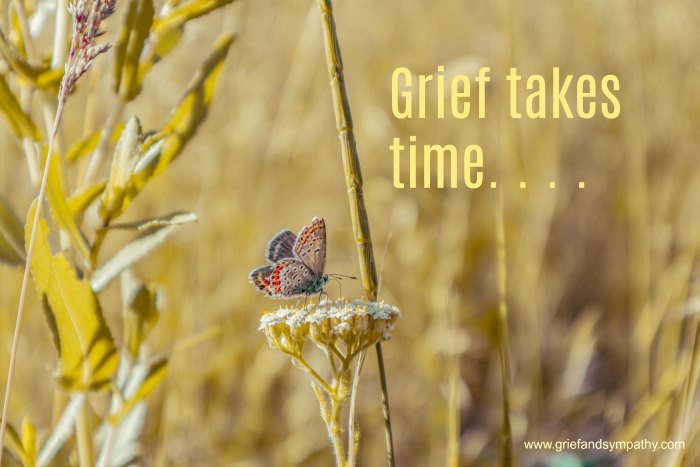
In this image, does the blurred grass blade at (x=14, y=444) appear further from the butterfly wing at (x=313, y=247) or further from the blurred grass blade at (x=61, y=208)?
the butterfly wing at (x=313, y=247)

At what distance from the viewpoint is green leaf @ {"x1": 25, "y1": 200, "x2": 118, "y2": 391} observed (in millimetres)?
688

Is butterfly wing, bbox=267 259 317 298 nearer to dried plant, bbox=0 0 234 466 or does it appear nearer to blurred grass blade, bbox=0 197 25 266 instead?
dried plant, bbox=0 0 234 466

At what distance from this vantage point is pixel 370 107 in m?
2.07

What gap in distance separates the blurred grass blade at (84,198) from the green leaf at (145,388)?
0.18 metres

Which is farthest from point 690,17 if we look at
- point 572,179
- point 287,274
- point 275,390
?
point 287,274

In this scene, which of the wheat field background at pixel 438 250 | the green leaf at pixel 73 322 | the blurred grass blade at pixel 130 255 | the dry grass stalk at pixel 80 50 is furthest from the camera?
Result: the wheat field background at pixel 438 250

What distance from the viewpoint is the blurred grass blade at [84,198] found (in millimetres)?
781

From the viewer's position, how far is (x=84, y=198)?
0.79 metres

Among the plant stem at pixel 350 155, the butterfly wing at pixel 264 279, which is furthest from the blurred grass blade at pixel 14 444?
the plant stem at pixel 350 155

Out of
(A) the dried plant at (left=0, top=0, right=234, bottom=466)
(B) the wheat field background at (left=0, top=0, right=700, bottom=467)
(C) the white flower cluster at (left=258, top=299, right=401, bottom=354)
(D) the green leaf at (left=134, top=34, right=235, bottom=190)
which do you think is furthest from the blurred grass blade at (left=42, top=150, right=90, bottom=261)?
(B) the wheat field background at (left=0, top=0, right=700, bottom=467)

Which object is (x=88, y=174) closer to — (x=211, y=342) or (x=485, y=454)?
(x=211, y=342)

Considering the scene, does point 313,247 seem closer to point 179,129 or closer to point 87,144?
point 179,129

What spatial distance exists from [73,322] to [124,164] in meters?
0.16

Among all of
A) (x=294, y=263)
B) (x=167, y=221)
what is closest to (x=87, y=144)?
(x=167, y=221)
